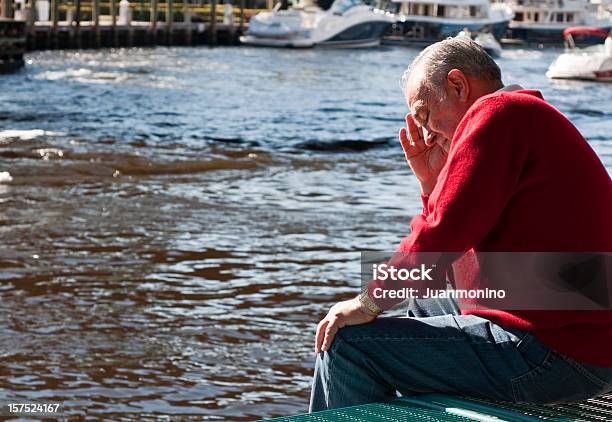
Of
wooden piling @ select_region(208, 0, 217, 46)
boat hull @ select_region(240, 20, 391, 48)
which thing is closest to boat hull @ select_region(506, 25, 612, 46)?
boat hull @ select_region(240, 20, 391, 48)

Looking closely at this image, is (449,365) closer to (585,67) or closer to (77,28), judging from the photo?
(585,67)

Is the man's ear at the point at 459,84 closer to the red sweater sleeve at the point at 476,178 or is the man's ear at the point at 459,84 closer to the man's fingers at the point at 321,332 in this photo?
the red sweater sleeve at the point at 476,178

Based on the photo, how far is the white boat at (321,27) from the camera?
46.1 m

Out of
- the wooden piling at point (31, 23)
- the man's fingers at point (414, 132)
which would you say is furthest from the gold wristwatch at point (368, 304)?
the wooden piling at point (31, 23)

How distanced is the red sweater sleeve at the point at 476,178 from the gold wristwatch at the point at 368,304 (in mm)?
144

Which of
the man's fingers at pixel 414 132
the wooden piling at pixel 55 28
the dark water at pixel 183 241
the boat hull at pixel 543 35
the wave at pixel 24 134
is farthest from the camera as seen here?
the boat hull at pixel 543 35

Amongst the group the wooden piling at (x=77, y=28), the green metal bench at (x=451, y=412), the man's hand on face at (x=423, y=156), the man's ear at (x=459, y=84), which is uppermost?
the man's ear at (x=459, y=84)

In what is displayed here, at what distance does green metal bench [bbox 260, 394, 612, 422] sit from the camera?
2383mm

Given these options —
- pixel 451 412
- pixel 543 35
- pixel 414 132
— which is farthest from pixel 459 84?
pixel 543 35

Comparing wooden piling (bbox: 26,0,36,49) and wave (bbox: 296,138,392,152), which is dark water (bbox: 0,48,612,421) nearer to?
wave (bbox: 296,138,392,152)

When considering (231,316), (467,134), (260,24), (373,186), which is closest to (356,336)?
(467,134)

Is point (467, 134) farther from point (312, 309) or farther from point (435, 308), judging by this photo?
point (312, 309)

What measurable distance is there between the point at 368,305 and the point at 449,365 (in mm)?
203

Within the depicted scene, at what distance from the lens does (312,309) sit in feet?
19.8
